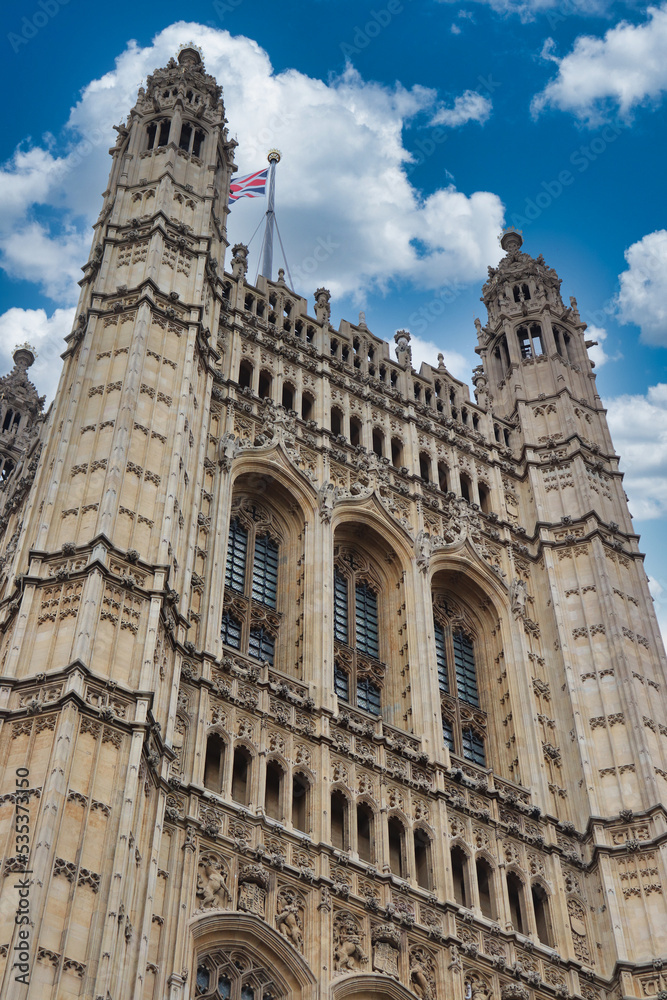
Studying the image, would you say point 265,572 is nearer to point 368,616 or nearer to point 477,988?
point 368,616

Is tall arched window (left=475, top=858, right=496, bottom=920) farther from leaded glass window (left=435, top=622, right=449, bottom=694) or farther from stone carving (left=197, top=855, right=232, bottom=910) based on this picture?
A: stone carving (left=197, top=855, right=232, bottom=910)

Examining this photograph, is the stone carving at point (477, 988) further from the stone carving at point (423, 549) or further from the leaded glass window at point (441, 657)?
the stone carving at point (423, 549)

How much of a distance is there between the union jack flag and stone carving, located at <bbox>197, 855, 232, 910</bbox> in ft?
74.7

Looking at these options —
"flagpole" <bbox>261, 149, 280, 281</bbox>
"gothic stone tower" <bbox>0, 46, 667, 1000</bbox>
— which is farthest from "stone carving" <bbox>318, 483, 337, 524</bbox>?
"flagpole" <bbox>261, 149, 280, 281</bbox>

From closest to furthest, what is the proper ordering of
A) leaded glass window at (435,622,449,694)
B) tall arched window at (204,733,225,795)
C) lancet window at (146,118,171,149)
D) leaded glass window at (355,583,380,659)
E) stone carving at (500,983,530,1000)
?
tall arched window at (204,733,225,795)
stone carving at (500,983,530,1000)
leaded glass window at (355,583,380,659)
leaded glass window at (435,622,449,694)
lancet window at (146,118,171,149)

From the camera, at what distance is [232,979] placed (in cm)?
2184

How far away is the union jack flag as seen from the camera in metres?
41.2

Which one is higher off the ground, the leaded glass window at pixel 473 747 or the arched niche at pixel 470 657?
the arched niche at pixel 470 657

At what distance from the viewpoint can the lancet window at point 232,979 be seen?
2152 cm

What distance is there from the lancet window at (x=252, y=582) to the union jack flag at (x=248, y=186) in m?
12.5

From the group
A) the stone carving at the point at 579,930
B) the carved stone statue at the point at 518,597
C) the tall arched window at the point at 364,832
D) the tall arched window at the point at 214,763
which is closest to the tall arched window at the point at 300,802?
the tall arched window at the point at 364,832

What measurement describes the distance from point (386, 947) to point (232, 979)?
311 centimetres

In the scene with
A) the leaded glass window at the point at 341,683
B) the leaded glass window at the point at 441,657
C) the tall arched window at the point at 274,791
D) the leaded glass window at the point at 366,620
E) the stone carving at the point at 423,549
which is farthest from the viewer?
the stone carving at the point at 423,549

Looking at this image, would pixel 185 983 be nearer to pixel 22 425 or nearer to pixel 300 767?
pixel 300 767
